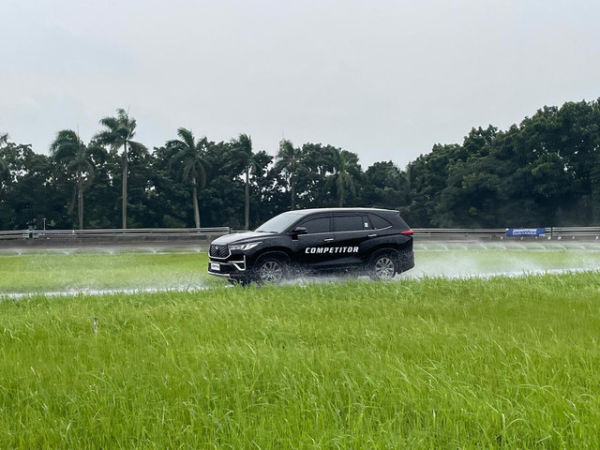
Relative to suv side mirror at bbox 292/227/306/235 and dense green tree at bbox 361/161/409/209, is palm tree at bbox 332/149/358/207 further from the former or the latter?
suv side mirror at bbox 292/227/306/235

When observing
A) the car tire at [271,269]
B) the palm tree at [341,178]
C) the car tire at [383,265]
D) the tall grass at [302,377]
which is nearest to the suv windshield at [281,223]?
the car tire at [271,269]

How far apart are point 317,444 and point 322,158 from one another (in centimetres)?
6831

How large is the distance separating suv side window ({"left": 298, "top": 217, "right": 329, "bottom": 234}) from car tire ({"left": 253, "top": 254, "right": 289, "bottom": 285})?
951 mm

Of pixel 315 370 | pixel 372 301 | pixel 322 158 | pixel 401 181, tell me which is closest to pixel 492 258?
pixel 372 301

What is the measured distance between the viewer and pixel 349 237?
42.8ft

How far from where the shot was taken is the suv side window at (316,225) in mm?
12773

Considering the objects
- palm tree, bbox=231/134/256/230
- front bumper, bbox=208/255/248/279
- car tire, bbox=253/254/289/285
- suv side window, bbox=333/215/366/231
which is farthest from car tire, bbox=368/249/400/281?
palm tree, bbox=231/134/256/230

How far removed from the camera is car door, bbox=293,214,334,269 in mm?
12469

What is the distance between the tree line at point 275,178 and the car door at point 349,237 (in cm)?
4588

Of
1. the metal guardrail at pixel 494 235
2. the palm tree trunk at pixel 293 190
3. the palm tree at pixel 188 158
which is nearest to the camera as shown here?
the metal guardrail at pixel 494 235

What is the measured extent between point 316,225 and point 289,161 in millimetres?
54900

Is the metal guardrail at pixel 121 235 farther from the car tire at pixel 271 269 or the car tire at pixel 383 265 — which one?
the car tire at pixel 271 269

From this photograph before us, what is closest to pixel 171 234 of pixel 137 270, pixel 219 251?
pixel 137 270

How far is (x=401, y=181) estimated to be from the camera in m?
78.2
